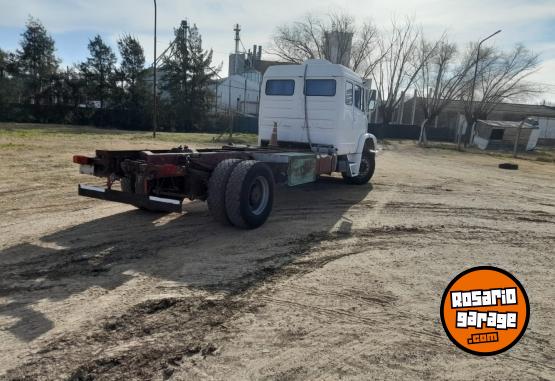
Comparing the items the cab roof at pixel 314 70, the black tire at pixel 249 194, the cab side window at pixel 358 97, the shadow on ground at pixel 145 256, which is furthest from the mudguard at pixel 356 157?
the black tire at pixel 249 194

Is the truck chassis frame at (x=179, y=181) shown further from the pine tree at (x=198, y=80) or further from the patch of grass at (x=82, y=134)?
the pine tree at (x=198, y=80)

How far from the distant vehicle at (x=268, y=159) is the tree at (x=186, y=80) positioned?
3116 centimetres

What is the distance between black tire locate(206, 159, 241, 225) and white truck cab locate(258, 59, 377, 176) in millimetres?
3602

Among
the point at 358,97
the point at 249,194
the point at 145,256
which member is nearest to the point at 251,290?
the point at 145,256

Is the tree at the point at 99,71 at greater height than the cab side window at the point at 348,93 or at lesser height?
greater

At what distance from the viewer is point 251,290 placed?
13.6ft

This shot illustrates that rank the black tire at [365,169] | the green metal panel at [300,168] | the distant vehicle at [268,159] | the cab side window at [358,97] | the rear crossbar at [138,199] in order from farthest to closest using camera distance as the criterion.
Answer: the black tire at [365,169] < the cab side window at [358,97] < the green metal panel at [300,168] < the distant vehicle at [268,159] < the rear crossbar at [138,199]

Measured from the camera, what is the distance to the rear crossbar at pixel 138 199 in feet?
17.7

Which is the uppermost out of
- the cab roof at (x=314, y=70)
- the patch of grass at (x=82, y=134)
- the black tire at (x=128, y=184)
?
the cab roof at (x=314, y=70)

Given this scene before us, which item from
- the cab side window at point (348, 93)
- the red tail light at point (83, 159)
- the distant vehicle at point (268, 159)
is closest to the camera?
the distant vehicle at point (268, 159)

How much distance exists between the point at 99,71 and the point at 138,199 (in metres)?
38.6

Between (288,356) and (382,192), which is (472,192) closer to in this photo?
(382,192)

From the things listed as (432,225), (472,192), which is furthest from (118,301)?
(472,192)

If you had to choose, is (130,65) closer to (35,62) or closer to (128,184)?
(35,62)
